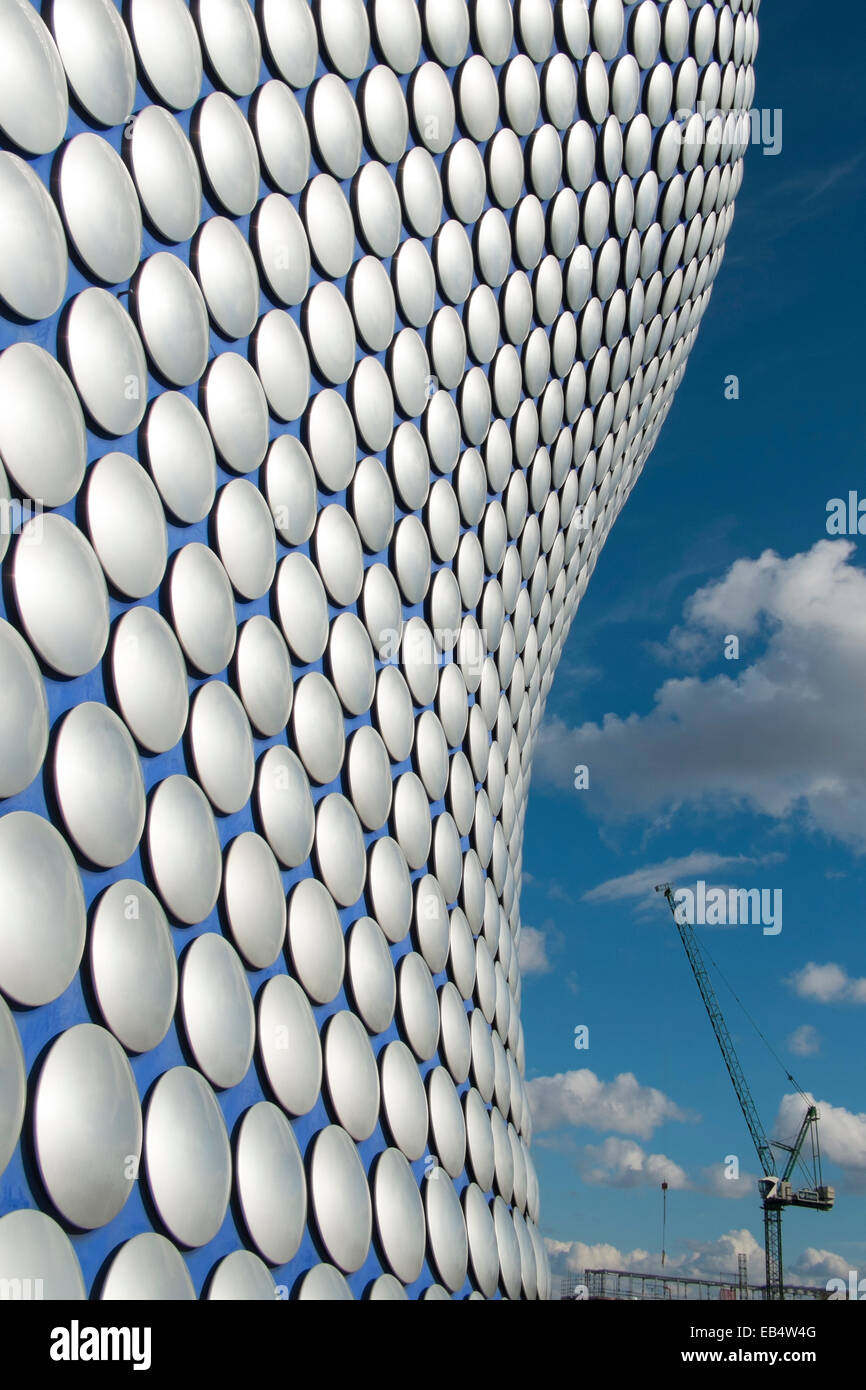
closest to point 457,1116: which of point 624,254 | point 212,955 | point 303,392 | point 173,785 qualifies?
point 212,955

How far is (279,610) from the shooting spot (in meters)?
10.9

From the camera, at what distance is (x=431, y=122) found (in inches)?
572

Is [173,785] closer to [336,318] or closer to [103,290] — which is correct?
[103,290]

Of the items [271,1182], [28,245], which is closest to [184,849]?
[271,1182]

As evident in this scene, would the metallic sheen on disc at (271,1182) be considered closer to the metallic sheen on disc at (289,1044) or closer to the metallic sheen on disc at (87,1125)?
the metallic sheen on disc at (289,1044)

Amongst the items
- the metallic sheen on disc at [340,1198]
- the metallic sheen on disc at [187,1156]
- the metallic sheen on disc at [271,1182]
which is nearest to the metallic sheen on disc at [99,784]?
the metallic sheen on disc at [187,1156]

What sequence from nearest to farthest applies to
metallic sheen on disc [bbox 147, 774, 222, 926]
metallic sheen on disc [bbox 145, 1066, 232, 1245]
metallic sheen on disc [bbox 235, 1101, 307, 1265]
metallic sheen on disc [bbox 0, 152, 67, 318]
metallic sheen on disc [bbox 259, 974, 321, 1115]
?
metallic sheen on disc [bbox 0, 152, 67, 318]
metallic sheen on disc [bbox 145, 1066, 232, 1245]
metallic sheen on disc [bbox 147, 774, 222, 926]
metallic sheen on disc [bbox 235, 1101, 307, 1265]
metallic sheen on disc [bbox 259, 974, 321, 1115]

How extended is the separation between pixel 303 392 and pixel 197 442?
2.49 meters

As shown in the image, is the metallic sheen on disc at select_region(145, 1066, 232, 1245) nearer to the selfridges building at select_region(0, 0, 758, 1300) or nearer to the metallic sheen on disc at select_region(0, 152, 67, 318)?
the selfridges building at select_region(0, 0, 758, 1300)

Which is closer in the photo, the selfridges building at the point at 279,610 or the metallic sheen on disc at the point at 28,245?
the metallic sheen on disc at the point at 28,245

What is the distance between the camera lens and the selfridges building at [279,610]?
23.2 ft

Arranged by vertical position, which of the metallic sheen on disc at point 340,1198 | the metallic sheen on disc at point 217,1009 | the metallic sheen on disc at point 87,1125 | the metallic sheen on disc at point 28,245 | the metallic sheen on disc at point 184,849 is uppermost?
the metallic sheen on disc at point 28,245

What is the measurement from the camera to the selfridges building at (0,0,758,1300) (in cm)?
706

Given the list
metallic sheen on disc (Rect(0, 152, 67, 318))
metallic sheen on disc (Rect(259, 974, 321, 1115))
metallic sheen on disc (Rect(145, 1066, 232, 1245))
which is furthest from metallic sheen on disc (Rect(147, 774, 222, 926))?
metallic sheen on disc (Rect(0, 152, 67, 318))
